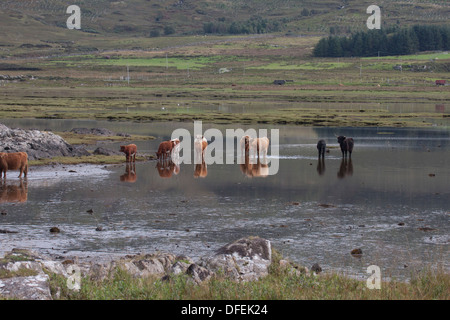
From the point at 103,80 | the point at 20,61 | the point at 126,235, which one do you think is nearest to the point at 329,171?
the point at 126,235

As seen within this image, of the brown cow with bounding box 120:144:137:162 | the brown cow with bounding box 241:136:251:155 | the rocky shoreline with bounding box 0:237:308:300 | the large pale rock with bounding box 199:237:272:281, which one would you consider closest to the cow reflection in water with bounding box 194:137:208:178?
the brown cow with bounding box 241:136:251:155

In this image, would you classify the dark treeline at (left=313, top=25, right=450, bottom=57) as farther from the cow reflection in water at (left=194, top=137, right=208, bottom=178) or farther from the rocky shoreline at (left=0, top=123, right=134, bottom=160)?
the rocky shoreline at (left=0, top=123, right=134, bottom=160)

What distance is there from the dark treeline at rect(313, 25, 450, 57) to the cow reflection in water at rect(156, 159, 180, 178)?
159930 mm

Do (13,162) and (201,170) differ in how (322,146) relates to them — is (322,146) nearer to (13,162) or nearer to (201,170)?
(201,170)

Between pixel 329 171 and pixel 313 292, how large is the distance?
19.1m

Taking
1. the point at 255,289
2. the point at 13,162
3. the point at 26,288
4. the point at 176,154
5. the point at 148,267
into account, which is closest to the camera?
the point at 255,289

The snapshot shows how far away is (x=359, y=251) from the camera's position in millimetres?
15359

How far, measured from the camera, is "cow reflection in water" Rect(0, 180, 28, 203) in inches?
858

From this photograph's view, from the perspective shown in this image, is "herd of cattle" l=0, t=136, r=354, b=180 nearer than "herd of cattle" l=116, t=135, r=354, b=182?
Yes

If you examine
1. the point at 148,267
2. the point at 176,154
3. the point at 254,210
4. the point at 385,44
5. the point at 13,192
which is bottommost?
the point at 254,210

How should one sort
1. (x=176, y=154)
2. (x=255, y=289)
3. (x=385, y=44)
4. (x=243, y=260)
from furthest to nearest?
(x=385, y=44) < (x=176, y=154) < (x=243, y=260) < (x=255, y=289)

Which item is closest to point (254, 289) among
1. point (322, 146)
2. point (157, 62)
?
point (322, 146)

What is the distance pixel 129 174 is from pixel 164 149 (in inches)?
164

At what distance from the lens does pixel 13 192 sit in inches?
904
